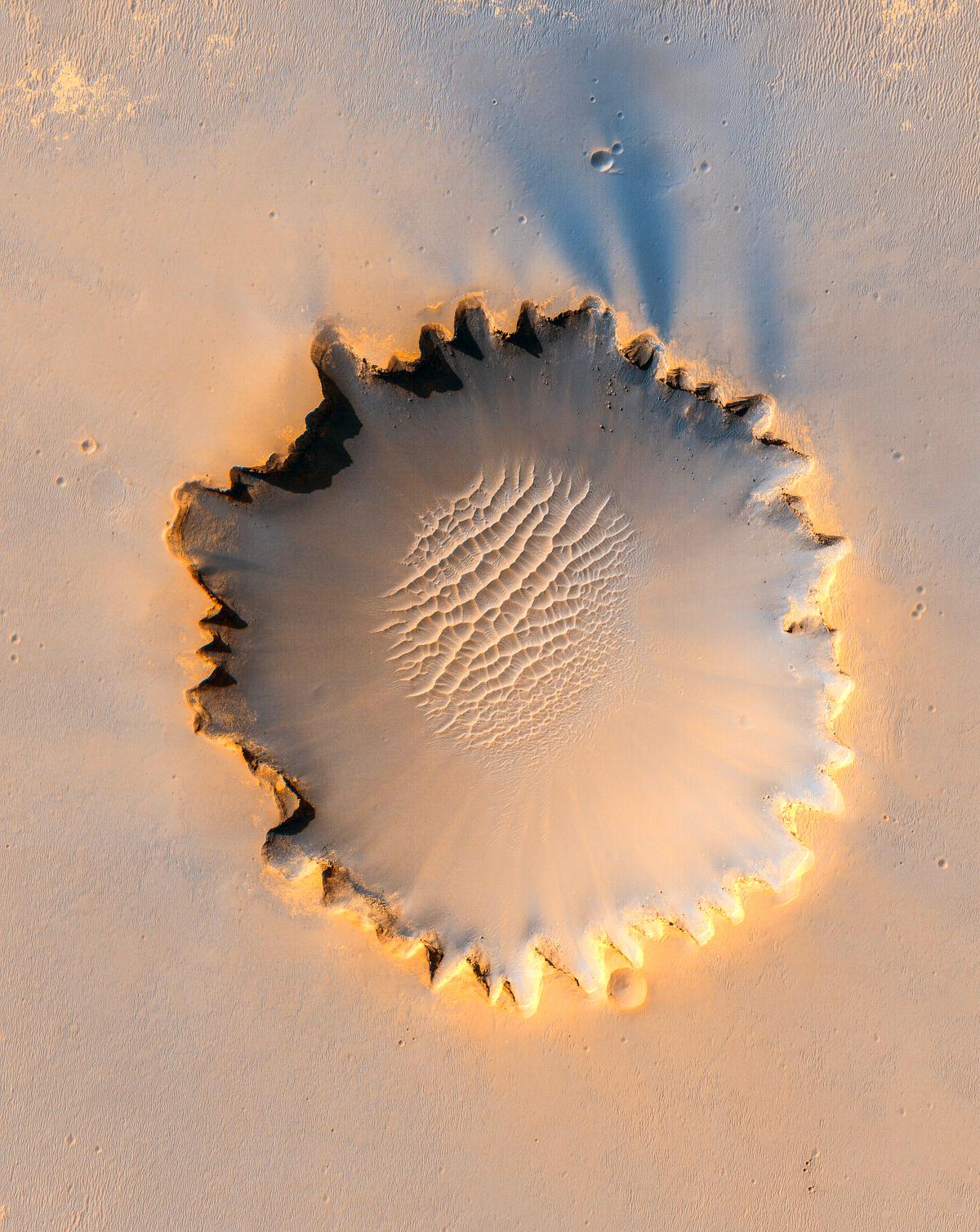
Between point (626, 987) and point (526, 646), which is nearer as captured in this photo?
point (526, 646)

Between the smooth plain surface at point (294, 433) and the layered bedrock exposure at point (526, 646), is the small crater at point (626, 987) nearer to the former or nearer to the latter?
the smooth plain surface at point (294, 433)

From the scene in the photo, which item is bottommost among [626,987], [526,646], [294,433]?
[626,987]

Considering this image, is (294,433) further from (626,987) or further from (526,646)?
(626,987)

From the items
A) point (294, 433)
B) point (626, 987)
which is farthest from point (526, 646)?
point (626, 987)

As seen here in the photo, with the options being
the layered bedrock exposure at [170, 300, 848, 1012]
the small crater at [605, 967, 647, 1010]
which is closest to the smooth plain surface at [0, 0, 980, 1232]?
the small crater at [605, 967, 647, 1010]

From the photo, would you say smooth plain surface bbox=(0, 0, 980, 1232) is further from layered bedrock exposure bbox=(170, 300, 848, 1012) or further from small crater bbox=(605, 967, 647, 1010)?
layered bedrock exposure bbox=(170, 300, 848, 1012)

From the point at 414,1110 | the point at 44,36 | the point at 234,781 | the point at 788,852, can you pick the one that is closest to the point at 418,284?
the point at 44,36

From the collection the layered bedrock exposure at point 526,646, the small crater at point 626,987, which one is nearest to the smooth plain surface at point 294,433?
the small crater at point 626,987
